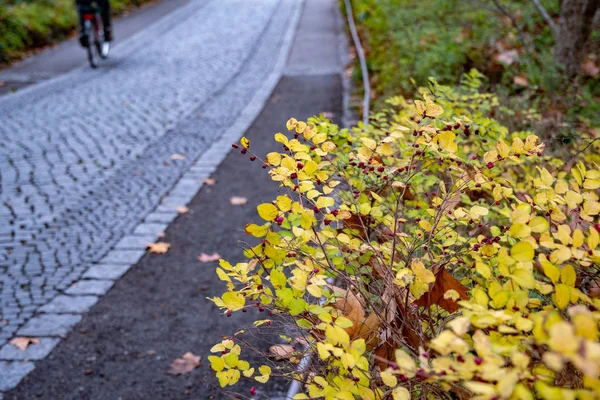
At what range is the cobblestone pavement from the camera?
13.7 ft

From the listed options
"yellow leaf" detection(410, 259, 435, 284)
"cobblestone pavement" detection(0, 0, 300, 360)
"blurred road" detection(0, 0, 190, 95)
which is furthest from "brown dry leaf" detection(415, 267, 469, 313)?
"blurred road" detection(0, 0, 190, 95)

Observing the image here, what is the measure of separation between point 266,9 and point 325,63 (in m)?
7.85

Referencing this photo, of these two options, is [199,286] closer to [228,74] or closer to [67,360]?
[67,360]

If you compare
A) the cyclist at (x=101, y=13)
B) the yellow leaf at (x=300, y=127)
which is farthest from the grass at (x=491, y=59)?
the cyclist at (x=101, y=13)

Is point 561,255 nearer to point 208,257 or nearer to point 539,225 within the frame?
point 539,225

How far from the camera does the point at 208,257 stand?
4562 millimetres

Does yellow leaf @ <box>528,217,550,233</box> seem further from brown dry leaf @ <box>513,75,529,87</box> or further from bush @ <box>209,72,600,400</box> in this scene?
brown dry leaf @ <box>513,75,529,87</box>

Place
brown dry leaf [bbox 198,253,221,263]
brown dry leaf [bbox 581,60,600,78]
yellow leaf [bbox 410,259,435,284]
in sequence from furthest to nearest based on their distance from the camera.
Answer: brown dry leaf [bbox 581,60,600,78] < brown dry leaf [bbox 198,253,221,263] < yellow leaf [bbox 410,259,435,284]

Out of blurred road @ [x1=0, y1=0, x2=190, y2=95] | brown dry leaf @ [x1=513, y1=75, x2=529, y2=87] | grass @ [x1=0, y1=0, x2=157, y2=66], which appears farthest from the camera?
grass @ [x1=0, y1=0, x2=157, y2=66]

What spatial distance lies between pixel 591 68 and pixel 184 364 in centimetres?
613

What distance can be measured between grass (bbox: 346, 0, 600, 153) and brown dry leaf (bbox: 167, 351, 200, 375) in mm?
2992

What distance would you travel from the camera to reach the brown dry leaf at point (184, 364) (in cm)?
331

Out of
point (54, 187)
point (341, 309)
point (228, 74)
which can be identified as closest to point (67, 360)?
point (341, 309)

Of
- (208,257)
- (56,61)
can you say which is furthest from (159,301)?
(56,61)
